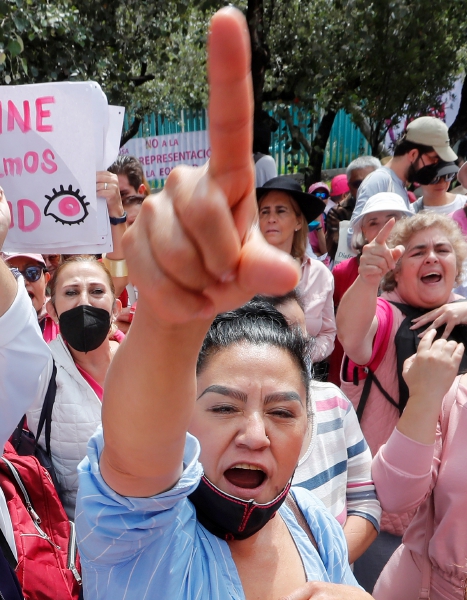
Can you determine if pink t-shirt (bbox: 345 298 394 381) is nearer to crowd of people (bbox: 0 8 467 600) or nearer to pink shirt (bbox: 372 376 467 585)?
crowd of people (bbox: 0 8 467 600)

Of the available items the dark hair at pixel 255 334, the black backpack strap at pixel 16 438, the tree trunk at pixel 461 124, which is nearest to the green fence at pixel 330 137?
the tree trunk at pixel 461 124

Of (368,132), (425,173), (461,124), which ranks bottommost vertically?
(425,173)

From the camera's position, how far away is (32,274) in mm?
3260

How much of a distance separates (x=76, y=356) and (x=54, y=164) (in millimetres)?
824

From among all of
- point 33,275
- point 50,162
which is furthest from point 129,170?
point 50,162

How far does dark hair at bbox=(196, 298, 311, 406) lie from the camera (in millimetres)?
1492

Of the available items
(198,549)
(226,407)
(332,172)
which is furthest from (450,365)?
(332,172)

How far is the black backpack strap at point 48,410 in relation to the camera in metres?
2.36

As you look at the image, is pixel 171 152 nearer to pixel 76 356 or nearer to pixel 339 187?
pixel 339 187

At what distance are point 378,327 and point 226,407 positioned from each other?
130 cm

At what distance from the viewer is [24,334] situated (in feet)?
5.51

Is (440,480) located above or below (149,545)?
below

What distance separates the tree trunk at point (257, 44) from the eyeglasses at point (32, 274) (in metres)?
4.69

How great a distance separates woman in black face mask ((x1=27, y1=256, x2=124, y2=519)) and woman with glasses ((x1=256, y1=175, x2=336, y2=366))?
1079mm
